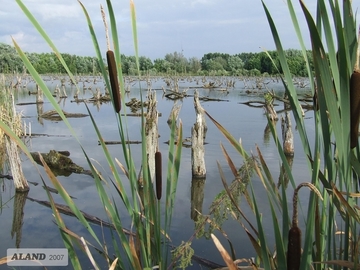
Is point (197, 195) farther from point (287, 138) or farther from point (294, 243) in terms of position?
point (294, 243)

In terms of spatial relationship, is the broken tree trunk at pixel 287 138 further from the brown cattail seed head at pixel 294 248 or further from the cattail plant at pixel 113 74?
the brown cattail seed head at pixel 294 248

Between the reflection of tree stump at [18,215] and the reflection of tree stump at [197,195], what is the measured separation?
242cm

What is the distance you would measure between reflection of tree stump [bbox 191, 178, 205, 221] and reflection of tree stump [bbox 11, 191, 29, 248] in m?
2.42

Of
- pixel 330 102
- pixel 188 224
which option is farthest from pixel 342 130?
pixel 188 224

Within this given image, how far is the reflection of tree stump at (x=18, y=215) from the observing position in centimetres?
517

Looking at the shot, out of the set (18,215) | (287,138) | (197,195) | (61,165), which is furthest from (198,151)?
(18,215)

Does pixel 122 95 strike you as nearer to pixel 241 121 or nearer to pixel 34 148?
pixel 34 148

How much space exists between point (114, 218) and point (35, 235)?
4.32m

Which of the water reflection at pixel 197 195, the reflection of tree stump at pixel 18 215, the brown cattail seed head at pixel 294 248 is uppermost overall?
the brown cattail seed head at pixel 294 248

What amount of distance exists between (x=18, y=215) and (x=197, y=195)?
2.88 m

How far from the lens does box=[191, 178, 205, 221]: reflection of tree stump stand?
632cm

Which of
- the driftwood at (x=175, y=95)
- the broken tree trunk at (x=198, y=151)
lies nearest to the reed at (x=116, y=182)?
the broken tree trunk at (x=198, y=151)

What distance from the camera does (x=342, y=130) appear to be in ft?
2.88

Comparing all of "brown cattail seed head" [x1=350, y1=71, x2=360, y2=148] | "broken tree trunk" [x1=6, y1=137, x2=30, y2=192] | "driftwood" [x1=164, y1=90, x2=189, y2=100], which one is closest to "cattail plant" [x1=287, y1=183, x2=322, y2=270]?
"brown cattail seed head" [x1=350, y1=71, x2=360, y2=148]
